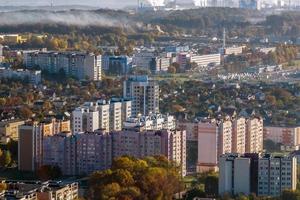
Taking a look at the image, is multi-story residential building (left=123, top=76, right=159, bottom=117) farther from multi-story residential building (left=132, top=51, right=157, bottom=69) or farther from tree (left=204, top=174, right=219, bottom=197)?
multi-story residential building (left=132, top=51, right=157, bottom=69)

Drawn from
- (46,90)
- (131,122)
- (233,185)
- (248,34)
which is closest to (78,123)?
(131,122)

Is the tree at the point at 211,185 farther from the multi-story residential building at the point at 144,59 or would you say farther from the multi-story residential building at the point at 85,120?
the multi-story residential building at the point at 144,59

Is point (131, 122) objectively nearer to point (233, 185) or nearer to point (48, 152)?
point (48, 152)

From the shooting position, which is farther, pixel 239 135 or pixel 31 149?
pixel 239 135

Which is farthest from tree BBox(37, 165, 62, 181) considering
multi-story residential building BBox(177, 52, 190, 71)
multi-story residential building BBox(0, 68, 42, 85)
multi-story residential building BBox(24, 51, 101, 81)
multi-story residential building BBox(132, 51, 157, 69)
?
multi-story residential building BBox(177, 52, 190, 71)

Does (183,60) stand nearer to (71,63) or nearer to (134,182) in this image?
(71,63)

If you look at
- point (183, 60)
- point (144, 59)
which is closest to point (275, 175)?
point (144, 59)

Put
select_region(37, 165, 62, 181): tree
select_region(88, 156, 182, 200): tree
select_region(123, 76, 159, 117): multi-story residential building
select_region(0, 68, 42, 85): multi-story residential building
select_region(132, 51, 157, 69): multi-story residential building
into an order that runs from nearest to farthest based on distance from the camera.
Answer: select_region(88, 156, 182, 200): tree < select_region(37, 165, 62, 181): tree < select_region(123, 76, 159, 117): multi-story residential building < select_region(0, 68, 42, 85): multi-story residential building < select_region(132, 51, 157, 69): multi-story residential building
